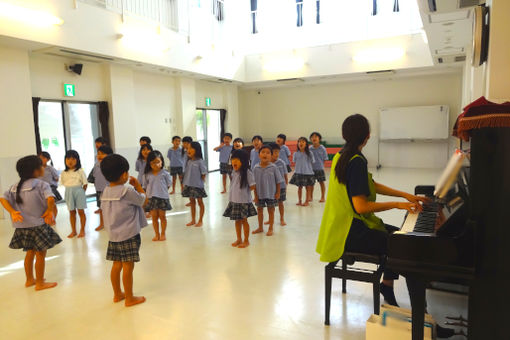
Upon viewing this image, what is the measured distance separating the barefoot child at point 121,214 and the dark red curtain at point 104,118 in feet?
18.1

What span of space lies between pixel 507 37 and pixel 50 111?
7.25m

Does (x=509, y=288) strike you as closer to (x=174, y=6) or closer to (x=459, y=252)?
(x=459, y=252)

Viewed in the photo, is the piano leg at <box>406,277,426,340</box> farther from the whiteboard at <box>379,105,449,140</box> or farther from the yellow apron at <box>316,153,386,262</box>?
the whiteboard at <box>379,105,449,140</box>

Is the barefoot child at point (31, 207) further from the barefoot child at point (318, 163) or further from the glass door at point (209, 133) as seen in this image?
the glass door at point (209, 133)

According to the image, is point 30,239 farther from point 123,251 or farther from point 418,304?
point 418,304

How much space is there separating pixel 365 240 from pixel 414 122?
951 centimetres

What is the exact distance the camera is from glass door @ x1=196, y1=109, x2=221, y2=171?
1105 centimetres

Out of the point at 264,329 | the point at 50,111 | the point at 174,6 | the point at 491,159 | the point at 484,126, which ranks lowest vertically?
the point at 264,329

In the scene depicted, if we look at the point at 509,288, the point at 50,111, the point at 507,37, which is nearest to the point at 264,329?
the point at 509,288

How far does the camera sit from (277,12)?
1130 cm

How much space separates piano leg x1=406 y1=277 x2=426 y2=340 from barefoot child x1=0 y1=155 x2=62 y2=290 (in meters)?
2.76

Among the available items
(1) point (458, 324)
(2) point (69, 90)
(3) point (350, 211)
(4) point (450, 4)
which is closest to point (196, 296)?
(3) point (350, 211)

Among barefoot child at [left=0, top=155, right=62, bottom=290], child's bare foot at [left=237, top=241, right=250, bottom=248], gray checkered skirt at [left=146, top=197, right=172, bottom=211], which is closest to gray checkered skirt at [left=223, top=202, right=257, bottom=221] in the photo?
child's bare foot at [left=237, top=241, right=250, bottom=248]

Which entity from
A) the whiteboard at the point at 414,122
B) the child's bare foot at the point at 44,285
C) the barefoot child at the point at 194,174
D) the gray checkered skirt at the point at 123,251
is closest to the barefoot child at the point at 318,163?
the barefoot child at the point at 194,174
